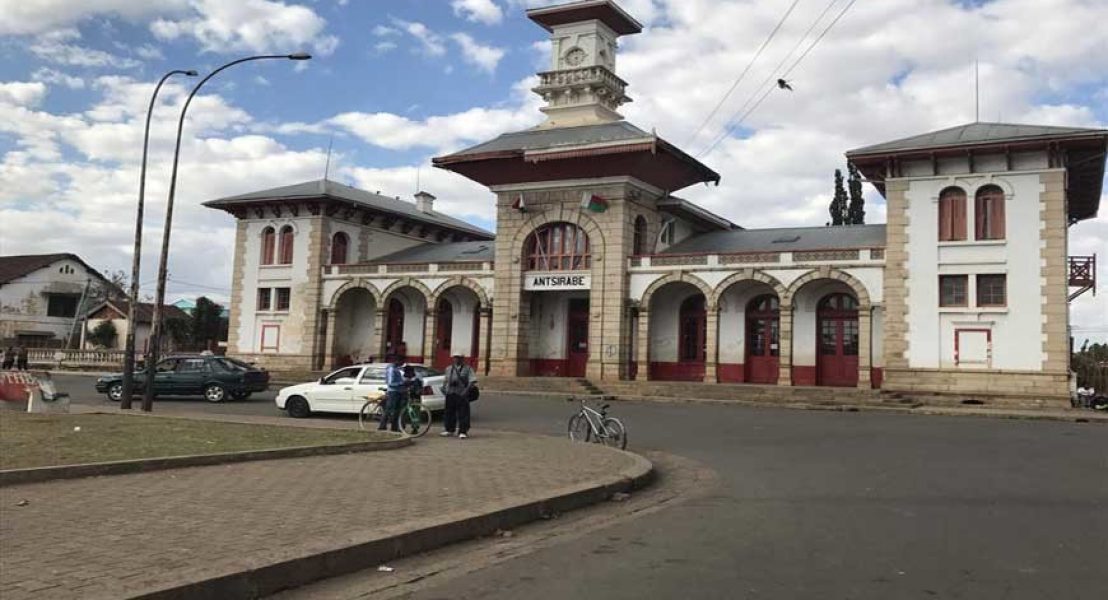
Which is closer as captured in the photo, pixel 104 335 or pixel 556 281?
pixel 556 281

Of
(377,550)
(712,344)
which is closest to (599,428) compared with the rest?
(377,550)

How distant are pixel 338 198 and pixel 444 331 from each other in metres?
8.01

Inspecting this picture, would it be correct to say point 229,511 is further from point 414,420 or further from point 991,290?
point 991,290

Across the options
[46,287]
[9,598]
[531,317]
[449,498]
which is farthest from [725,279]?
[46,287]

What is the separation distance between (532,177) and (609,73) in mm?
8383

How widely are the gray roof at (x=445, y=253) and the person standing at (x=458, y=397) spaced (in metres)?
24.4

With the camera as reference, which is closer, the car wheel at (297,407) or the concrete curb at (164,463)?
the concrete curb at (164,463)

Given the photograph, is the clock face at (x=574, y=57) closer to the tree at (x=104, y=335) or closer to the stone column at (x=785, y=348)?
the stone column at (x=785, y=348)

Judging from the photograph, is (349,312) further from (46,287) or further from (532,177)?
(46,287)

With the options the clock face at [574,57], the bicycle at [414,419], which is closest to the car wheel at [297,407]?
the bicycle at [414,419]

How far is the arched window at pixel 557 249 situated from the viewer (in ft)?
120

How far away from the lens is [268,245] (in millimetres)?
43312

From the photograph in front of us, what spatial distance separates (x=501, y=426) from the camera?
19.1 meters

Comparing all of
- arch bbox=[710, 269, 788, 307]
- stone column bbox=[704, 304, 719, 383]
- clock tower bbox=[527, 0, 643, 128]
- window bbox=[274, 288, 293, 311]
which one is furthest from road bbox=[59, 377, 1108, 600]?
window bbox=[274, 288, 293, 311]
